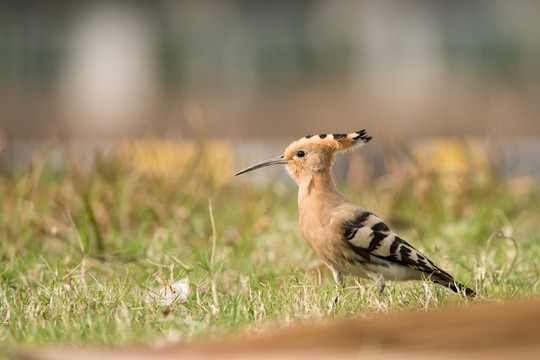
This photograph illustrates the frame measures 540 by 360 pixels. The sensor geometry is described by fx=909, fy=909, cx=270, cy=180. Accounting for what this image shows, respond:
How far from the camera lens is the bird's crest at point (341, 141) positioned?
3.83 meters

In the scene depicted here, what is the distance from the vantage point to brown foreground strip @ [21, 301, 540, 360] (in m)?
2.11

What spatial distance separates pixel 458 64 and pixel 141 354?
45.7 ft

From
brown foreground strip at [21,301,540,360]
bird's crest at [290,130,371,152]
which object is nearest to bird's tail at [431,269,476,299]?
bird's crest at [290,130,371,152]

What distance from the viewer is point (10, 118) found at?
1590 centimetres

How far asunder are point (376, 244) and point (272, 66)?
490 inches

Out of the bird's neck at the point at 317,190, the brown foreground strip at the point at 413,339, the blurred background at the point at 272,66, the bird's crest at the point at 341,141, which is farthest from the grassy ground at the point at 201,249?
the blurred background at the point at 272,66

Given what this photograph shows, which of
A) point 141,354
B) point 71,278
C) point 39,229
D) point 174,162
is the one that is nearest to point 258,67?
point 174,162

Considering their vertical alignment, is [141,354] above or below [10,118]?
above

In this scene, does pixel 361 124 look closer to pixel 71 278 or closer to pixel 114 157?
pixel 114 157

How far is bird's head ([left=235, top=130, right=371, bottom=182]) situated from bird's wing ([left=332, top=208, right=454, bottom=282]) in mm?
263

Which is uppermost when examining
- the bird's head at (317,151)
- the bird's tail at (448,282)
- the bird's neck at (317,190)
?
the bird's head at (317,151)

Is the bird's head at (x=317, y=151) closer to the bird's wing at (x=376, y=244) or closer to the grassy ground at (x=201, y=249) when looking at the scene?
the bird's wing at (x=376, y=244)

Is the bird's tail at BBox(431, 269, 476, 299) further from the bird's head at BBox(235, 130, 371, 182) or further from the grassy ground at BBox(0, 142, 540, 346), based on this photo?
the bird's head at BBox(235, 130, 371, 182)

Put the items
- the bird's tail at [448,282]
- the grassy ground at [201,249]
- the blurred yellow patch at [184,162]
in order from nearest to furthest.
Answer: the grassy ground at [201,249], the bird's tail at [448,282], the blurred yellow patch at [184,162]
